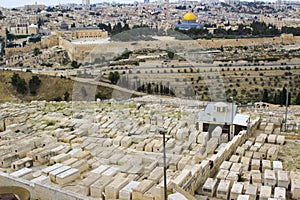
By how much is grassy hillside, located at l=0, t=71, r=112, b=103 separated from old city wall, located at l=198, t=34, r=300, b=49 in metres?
9.69

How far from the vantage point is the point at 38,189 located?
4.77 metres

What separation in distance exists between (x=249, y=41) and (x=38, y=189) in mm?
20794

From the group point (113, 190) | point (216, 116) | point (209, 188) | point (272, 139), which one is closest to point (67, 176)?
point (113, 190)

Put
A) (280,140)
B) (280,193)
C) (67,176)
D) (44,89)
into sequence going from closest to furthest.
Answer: (280,193) → (67,176) → (280,140) → (44,89)

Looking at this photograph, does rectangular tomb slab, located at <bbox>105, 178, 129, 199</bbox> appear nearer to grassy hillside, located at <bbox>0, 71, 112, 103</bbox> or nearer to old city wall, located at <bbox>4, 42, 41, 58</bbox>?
grassy hillside, located at <bbox>0, 71, 112, 103</bbox>

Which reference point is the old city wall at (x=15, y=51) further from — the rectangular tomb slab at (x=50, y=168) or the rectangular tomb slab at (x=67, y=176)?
the rectangular tomb slab at (x=67, y=176)

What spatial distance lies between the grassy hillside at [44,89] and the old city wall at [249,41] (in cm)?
969

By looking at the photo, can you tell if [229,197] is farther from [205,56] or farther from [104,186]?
[205,56]

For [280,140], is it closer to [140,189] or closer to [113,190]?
[140,189]

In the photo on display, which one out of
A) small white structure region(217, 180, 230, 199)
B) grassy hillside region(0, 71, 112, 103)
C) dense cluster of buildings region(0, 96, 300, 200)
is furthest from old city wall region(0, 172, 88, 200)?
grassy hillside region(0, 71, 112, 103)

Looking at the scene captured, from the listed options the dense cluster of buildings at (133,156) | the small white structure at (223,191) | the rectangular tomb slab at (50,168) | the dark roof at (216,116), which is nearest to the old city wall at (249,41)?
the dense cluster of buildings at (133,156)

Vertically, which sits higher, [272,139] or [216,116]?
[216,116]

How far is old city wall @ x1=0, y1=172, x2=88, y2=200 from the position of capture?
14.9 feet

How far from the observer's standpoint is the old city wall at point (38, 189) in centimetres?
454
